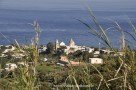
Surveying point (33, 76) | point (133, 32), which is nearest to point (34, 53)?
point (33, 76)

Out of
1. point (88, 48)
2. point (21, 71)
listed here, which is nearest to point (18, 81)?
point (21, 71)

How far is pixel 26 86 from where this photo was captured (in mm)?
2188

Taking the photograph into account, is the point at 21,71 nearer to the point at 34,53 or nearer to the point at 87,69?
the point at 34,53

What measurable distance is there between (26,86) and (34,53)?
0.19 m

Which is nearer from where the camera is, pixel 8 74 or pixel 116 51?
pixel 116 51

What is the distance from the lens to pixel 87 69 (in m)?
2.30

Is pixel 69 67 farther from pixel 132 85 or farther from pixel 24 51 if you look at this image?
pixel 132 85

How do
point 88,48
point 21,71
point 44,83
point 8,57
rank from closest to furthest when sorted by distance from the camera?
1. point 21,71
2. point 44,83
3. point 8,57
4. point 88,48

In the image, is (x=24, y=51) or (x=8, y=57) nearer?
(x=24, y=51)

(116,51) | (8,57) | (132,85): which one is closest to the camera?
(132,85)

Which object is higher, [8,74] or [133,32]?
[133,32]

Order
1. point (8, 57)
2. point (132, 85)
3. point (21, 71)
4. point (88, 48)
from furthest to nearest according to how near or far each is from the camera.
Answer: point (88, 48) → point (8, 57) → point (21, 71) → point (132, 85)

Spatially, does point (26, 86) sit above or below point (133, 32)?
below

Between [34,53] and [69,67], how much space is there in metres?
0.25
